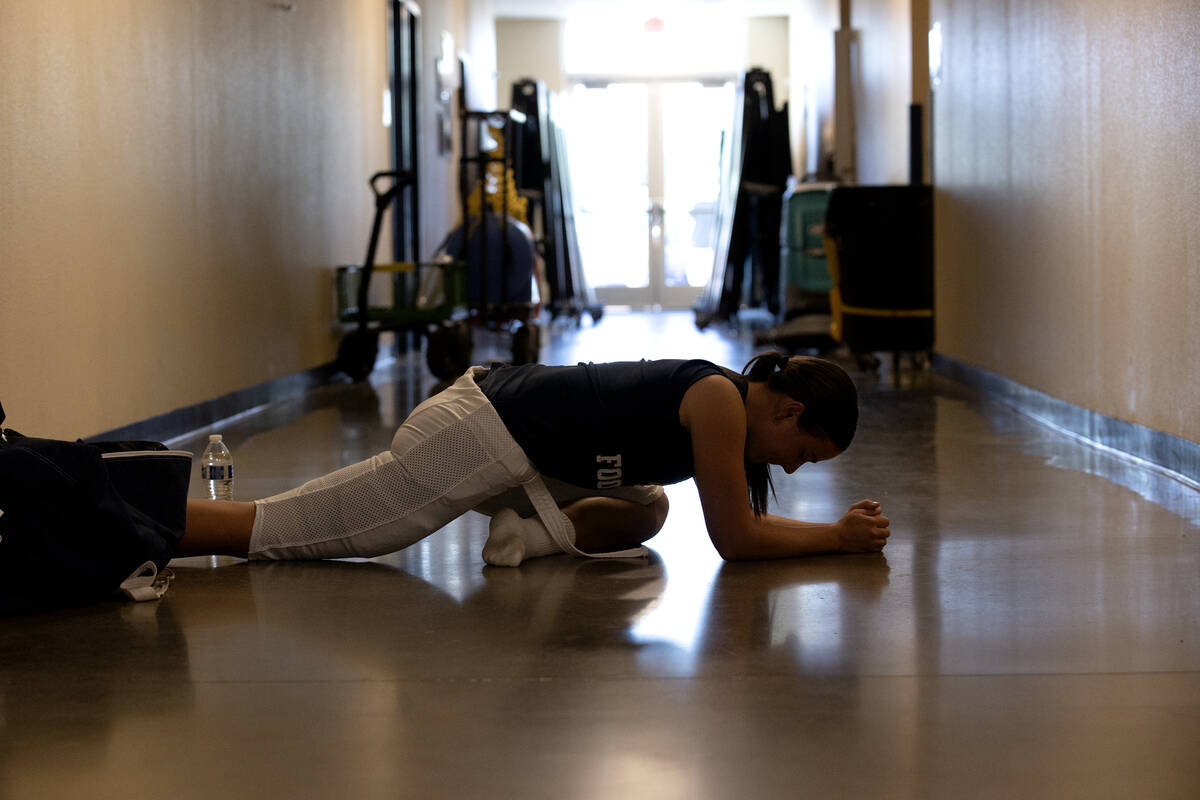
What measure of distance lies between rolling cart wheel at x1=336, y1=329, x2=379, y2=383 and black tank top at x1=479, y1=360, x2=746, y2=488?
465cm

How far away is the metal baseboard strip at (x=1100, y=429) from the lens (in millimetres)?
3686

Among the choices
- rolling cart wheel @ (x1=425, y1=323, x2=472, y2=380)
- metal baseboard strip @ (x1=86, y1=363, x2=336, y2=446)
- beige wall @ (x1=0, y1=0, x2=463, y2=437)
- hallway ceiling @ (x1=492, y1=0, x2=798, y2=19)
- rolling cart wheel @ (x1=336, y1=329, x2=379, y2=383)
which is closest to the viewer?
beige wall @ (x1=0, y1=0, x2=463, y2=437)

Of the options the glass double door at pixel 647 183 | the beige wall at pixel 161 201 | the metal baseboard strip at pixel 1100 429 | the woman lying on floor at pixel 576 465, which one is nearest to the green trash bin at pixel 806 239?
the metal baseboard strip at pixel 1100 429

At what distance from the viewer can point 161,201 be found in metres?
4.84

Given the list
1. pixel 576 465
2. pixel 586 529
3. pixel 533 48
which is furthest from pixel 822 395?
pixel 533 48

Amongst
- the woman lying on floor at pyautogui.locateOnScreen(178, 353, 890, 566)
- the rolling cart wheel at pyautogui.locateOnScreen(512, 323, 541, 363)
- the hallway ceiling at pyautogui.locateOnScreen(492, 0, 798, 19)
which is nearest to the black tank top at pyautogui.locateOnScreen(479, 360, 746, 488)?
the woman lying on floor at pyautogui.locateOnScreen(178, 353, 890, 566)

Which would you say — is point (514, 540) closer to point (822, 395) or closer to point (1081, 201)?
point (822, 395)

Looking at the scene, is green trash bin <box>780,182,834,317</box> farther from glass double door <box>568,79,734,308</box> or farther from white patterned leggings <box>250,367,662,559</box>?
glass double door <box>568,79,734,308</box>

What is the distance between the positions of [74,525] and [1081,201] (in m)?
3.56

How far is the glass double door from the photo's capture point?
17016mm

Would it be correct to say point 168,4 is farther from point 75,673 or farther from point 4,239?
point 75,673

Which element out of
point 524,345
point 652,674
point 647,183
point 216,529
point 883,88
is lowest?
point 652,674

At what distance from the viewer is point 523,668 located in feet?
6.47

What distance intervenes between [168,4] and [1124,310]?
11.4 feet
